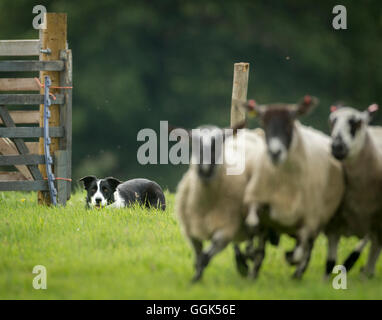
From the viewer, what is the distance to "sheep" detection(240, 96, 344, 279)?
6340 millimetres

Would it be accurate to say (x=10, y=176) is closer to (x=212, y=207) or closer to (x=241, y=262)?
(x=241, y=262)

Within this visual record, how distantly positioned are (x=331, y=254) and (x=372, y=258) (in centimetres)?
52

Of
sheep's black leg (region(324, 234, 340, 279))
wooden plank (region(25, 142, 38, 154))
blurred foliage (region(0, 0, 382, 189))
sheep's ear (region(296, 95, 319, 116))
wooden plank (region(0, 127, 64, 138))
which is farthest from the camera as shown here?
blurred foliage (region(0, 0, 382, 189))

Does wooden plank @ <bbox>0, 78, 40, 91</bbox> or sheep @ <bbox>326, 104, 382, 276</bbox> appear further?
wooden plank @ <bbox>0, 78, 40, 91</bbox>

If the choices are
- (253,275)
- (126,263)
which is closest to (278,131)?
(253,275)

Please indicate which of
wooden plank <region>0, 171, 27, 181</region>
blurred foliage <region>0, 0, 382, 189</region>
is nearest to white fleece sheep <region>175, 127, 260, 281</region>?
wooden plank <region>0, 171, 27, 181</region>

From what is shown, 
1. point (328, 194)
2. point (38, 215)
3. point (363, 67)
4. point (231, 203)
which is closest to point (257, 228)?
point (231, 203)

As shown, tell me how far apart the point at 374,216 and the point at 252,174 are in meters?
1.27

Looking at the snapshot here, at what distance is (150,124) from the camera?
1038 inches

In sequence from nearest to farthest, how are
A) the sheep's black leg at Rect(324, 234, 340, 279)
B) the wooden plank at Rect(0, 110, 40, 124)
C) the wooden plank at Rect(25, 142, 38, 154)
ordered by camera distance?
the sheep's black leg at Rect(324, 234, 340, 279) → the wooden plank at Rect(0, 110, 40, 124) → the wooden plank at Rect(25, 142, 38, 154)

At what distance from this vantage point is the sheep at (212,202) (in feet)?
21.5

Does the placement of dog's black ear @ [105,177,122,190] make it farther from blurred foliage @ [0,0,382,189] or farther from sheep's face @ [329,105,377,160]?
blurred foliage @ [0,0,382,189]

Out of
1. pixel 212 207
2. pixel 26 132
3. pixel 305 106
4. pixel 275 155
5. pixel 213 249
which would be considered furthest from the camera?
pixel 26 132

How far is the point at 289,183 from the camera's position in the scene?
6531mm
